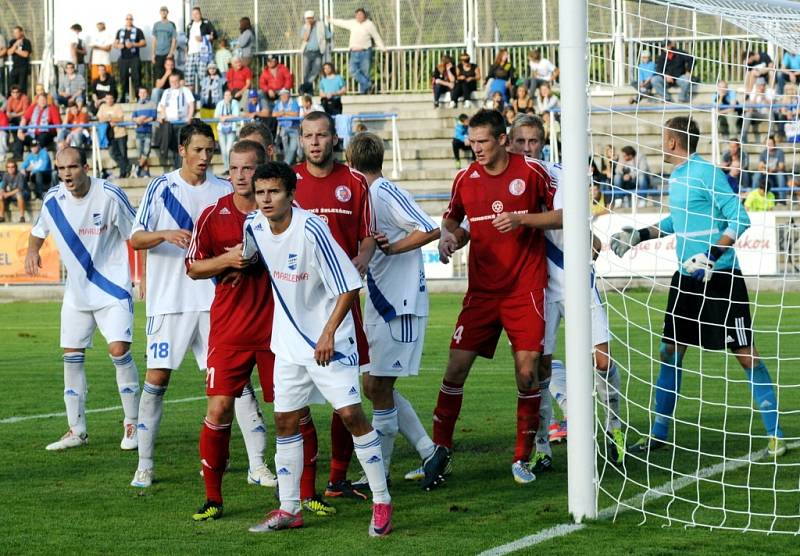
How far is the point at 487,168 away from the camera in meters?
8.07

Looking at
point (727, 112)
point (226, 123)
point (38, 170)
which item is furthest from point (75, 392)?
point (38, 170)

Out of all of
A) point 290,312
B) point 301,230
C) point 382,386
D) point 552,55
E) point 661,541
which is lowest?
point 661,541

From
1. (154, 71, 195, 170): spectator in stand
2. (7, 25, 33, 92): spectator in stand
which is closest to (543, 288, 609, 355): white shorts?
(154, 71, 195, 170): spectator in stand

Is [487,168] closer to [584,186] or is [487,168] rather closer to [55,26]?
[584,186]

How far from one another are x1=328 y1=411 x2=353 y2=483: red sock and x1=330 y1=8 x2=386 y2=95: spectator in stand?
78.9 feet

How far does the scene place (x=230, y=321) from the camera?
7.22m

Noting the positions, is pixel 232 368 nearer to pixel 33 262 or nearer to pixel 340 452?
pixel 340 452

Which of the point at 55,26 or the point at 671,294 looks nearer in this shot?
the point at 671,294

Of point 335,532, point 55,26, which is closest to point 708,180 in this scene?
point 335,532

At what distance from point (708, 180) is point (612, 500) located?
7.76 ft

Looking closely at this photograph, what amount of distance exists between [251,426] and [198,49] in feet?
79.5

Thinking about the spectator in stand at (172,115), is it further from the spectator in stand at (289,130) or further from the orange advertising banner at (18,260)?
the orange advertising banner at (18,260)

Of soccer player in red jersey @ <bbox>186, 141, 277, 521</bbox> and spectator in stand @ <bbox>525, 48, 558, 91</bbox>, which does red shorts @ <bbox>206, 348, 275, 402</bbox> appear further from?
spectator in stand @ <bbox>525, 48, 558, 91</bbox>

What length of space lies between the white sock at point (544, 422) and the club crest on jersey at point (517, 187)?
4.46 ft
